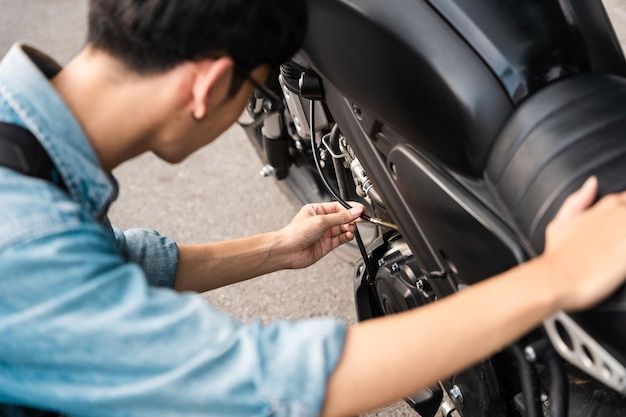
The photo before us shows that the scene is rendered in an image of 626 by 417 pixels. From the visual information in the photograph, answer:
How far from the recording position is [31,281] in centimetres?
82

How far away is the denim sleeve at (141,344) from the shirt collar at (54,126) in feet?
0.48

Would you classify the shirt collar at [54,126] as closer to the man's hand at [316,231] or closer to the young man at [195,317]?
the young man at [195,317]

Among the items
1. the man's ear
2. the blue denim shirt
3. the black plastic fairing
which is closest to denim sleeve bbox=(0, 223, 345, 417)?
the blue denim shirt

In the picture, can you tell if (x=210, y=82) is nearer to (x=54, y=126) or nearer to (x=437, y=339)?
(x=54, y=126)

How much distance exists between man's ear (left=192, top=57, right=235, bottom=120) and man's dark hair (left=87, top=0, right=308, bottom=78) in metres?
0.01

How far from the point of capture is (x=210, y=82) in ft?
3.04

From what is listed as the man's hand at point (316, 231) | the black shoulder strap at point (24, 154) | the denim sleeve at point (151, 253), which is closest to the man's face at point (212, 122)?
the black shoulder strap at point (24, 154)

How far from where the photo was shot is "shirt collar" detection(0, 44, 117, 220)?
3.15 ft

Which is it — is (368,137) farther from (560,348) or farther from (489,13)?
(560,348)

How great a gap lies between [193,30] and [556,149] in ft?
1.47

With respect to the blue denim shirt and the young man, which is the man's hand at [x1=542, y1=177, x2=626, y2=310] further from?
→ the blue denim shirt

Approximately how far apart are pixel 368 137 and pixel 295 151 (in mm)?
953

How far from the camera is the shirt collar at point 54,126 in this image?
0.96 m

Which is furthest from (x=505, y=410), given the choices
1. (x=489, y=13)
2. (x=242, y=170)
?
(x=242, y=170)
